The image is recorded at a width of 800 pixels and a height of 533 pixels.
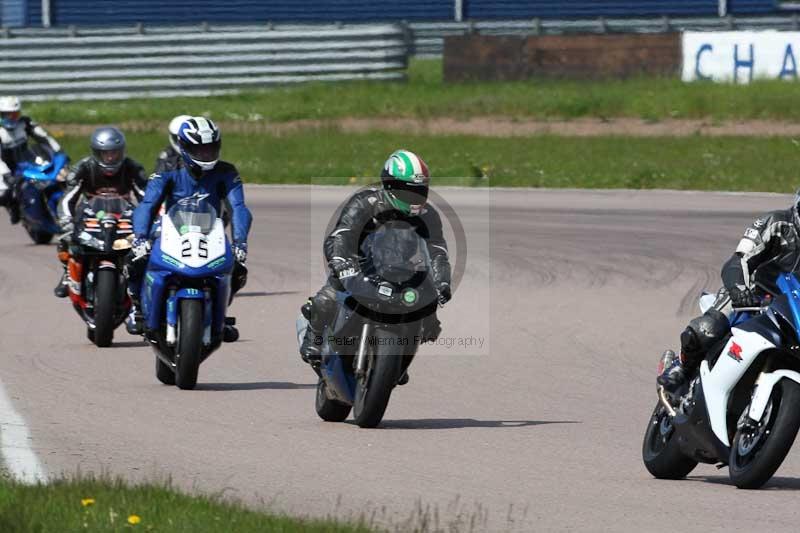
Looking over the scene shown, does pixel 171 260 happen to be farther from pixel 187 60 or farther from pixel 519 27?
pixel 519 27

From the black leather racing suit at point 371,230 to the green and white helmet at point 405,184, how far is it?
0.25 feet

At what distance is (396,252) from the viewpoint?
9.49 m

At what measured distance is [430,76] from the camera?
36562 millimetres

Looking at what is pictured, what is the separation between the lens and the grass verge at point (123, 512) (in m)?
6.64

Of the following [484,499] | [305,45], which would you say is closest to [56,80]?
[305,45]

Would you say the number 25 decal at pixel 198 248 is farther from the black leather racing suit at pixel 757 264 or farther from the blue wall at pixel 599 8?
the blue wall at pixel 599 8

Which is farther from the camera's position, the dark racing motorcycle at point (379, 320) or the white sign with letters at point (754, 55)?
the white sign with letters at point (754, 55)

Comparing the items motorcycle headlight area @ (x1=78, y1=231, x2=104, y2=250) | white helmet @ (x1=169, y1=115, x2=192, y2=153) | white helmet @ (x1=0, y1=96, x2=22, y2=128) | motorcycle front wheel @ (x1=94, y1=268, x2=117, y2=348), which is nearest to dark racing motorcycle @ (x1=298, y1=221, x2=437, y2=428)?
white helmet @ (x1=169, y1=115, x2=192, y2=153)

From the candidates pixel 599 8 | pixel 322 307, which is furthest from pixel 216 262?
pixel 599 8

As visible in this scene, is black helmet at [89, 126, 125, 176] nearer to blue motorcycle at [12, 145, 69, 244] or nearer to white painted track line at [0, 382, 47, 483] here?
white painted track line at [0, 382, 47, 483]

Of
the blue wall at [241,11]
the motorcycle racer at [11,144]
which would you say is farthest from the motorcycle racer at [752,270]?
the blue wall at [241,11]

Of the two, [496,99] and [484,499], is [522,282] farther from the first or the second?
[496,99]

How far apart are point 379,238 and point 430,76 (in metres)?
27.3

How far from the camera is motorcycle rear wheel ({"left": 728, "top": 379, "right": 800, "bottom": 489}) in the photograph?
7.28 meters
